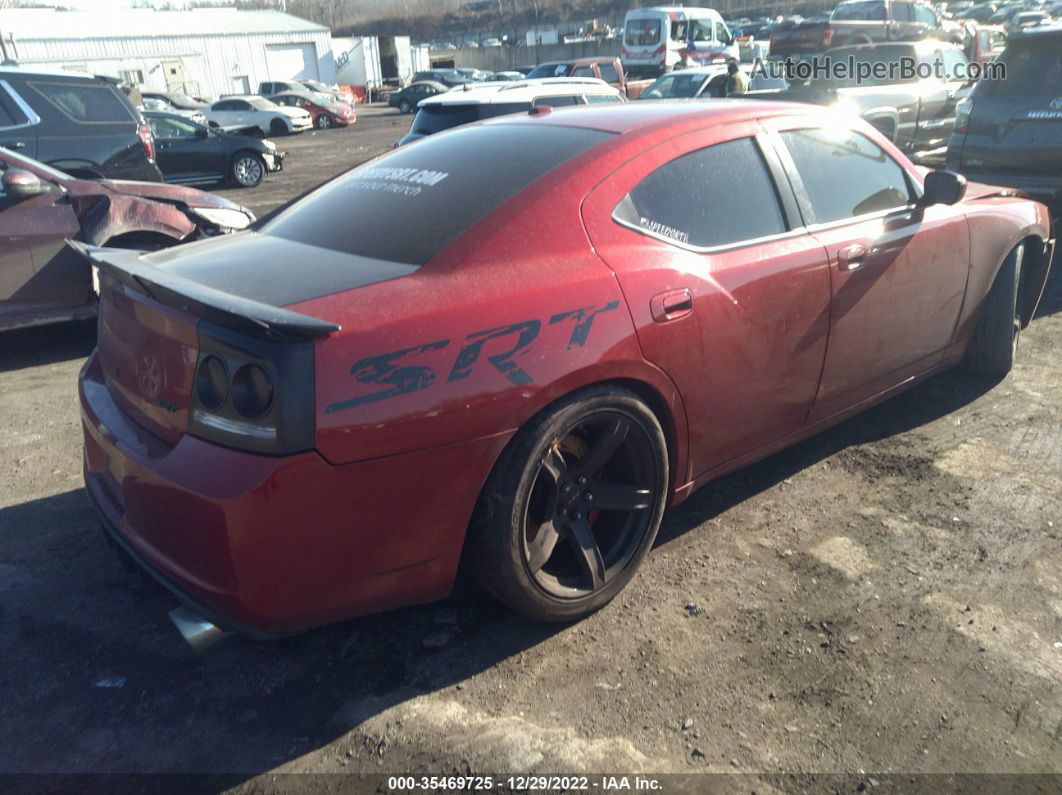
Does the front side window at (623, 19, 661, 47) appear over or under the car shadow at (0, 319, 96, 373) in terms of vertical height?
over

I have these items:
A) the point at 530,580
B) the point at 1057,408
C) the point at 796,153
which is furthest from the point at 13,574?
the point at 1057,408

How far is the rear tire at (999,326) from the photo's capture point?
14.7 ft

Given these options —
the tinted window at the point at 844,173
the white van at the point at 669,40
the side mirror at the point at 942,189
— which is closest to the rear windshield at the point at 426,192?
the tinted window at the point at 844,173

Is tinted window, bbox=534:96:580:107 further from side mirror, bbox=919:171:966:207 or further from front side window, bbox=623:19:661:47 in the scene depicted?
front side window, bbox=623:19:661:47

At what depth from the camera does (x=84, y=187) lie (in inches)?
233

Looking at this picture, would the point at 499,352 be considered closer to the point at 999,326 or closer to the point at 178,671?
the point at 178,671

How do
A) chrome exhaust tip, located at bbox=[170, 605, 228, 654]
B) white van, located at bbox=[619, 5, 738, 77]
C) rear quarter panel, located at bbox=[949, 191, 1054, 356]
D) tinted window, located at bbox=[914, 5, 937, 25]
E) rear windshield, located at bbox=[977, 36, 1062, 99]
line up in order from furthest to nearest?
white van, located at bbox=[619, 5, 738, 77]
tinted window, located at bbox=[914, 5, 937, 25]
rear windshield, located at bbox=[977, 36, 1062, 99]
rear quarter panel, located at bbox=[949, 191, 1054, 356]
chrome exhaust tip, located at bbox=[170, 605, 228, 654]

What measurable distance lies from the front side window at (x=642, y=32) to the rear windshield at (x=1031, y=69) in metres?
19.8

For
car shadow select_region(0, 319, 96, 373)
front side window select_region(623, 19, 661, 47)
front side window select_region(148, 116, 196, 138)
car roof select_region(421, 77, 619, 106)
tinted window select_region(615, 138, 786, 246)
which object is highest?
front side window select_region(623, 19, 661, 47)

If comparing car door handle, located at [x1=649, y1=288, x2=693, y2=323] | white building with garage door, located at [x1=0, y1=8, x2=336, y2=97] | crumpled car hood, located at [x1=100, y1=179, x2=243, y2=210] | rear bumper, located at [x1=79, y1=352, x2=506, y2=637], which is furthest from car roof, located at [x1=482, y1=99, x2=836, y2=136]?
white building with garage door, located at [x1=0, y1=8, x2=336, y2=97]

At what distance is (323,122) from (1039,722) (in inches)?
1347

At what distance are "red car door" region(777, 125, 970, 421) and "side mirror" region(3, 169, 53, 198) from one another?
4782 mm

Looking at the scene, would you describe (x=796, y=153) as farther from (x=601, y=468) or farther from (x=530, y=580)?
(x=530, y=580)

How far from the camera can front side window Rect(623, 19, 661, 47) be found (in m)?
25.8
